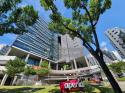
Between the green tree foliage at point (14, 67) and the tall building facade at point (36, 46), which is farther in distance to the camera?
the tall building facade at point (36, 46)

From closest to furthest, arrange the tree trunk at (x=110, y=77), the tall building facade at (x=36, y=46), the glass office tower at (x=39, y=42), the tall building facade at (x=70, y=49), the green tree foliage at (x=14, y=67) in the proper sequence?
the tree trunk at (x=110, y=77), the green tree foliage at (x=14, y=67), the tall building facade at (x=36, y=46), the glass office tower at (x=39, y=42), the tall building facade at (x=70, y=49)

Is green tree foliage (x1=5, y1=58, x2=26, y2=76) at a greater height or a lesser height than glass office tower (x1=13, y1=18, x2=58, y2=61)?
lesser

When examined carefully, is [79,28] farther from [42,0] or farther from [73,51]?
[73,51]

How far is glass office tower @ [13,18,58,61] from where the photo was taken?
84812mm

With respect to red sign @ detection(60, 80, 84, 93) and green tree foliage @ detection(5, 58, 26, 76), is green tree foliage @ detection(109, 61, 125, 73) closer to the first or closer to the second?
green tree foliage @ detection(5, 58, 26, 76)

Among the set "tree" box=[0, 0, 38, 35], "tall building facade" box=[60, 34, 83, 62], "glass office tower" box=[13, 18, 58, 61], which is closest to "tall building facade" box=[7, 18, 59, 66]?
"glass office tower" box=[13, 18, 58, 61]

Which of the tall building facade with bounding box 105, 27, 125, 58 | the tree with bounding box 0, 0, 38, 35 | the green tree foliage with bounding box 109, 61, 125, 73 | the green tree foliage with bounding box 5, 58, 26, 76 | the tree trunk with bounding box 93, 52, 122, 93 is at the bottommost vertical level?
the tree trunk with bounding box 93, 52, 122, 93

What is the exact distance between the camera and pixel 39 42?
325 ft

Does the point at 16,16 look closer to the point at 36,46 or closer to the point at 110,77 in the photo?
the point at 110,77

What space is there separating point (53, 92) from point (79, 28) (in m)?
6.71

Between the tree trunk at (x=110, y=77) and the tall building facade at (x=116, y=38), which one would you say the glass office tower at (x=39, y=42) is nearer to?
the tall building facade at (x=116, y=38)

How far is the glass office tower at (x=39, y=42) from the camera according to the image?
84812mm

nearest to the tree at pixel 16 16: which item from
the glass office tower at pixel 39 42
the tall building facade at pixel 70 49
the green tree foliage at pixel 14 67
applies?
the green tree foliage at pixel 14 67

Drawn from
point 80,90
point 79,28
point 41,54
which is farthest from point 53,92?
point 41,54
